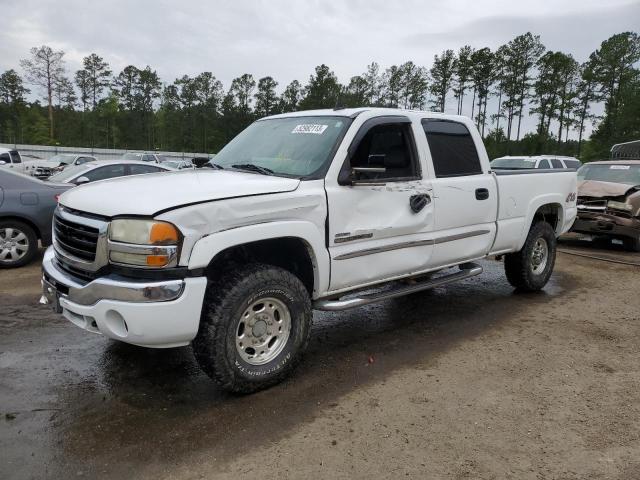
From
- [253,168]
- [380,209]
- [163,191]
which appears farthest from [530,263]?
[163,191]

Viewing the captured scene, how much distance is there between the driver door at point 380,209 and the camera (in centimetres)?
379

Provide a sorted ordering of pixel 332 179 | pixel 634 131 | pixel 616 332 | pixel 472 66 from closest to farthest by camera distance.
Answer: pixel 332 179 < pixel 616 332 < pixel 634 131 < pixel 472 66

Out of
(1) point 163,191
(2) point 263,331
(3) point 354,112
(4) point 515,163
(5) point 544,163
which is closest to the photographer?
(1) point 163,191

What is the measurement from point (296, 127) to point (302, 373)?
2.10 meters

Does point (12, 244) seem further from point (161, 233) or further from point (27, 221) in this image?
point (161, 233)

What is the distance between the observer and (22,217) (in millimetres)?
7094

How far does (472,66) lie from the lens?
68375 millimetres

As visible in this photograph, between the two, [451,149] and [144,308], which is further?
[451,149]

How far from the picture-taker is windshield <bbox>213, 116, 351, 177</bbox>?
3.89m

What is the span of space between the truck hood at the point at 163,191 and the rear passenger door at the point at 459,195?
1663 millimetres

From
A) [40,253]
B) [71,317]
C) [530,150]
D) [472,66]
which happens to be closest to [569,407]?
[71,317]

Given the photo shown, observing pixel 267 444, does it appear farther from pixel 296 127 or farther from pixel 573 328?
pixel 573 328

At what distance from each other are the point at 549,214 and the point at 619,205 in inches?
162

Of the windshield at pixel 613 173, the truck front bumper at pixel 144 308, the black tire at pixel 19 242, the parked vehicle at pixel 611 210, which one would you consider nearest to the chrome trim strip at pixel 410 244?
the truck front bumper at pixel 144 308
